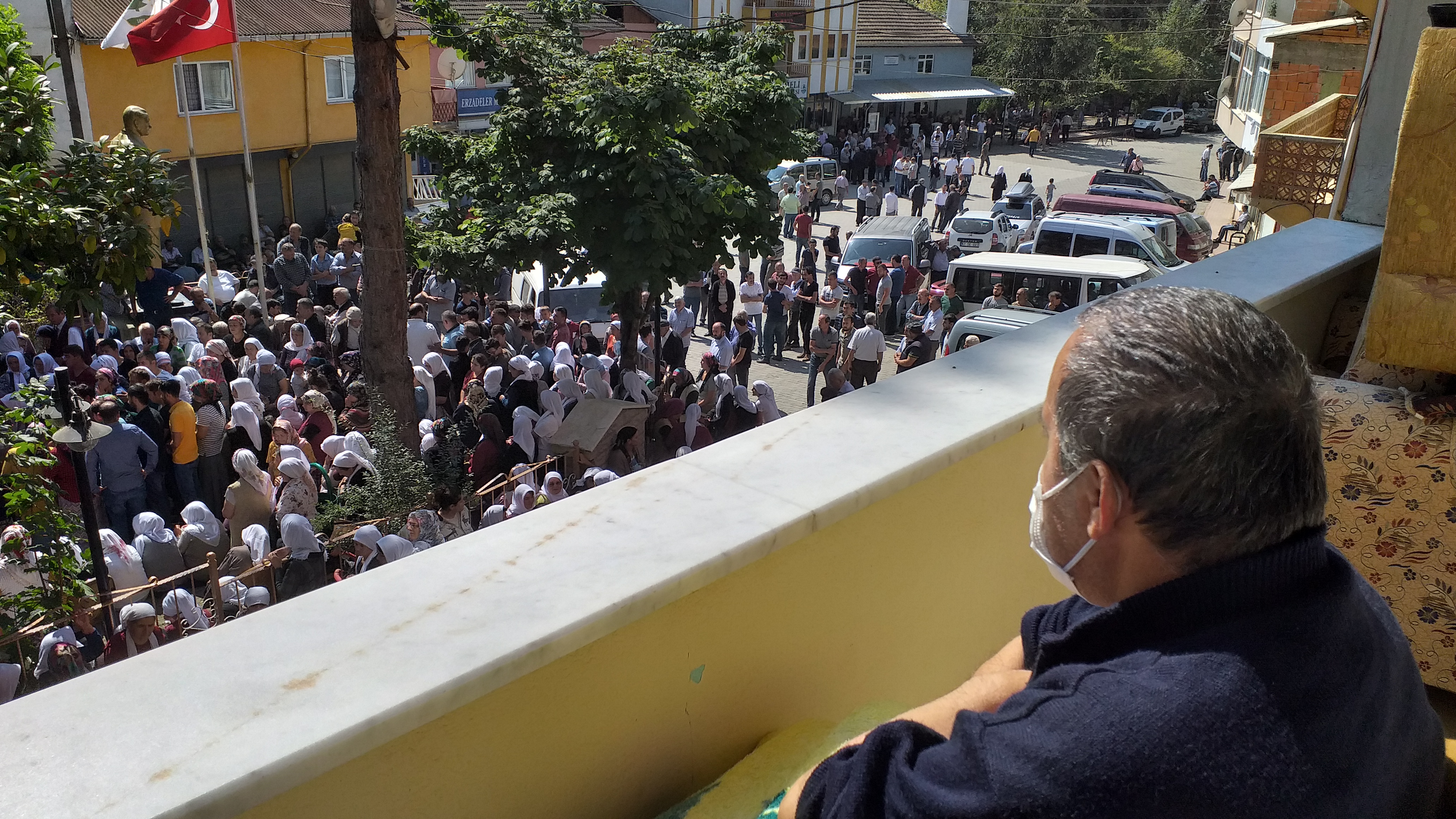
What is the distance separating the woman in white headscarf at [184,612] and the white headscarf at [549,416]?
381 cm

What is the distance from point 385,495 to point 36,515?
3.22 meters

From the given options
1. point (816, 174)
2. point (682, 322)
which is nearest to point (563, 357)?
point (682, 322)

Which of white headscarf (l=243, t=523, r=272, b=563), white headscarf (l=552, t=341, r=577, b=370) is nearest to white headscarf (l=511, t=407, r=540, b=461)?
white headscarf (l=552, t=341, r=577, b=370)

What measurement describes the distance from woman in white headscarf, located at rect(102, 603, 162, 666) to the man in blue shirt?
2.42 metres

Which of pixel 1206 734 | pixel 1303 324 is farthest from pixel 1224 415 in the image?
pixel 1303 324

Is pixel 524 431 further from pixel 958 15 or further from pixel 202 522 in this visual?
pixel 958 15

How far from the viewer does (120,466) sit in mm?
8242

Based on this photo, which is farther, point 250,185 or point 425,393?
point 250,185

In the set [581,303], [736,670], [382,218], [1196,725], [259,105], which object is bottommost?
[581,303]

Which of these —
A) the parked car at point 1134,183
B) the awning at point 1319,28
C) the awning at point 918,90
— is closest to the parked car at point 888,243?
the awning at point 1319,28

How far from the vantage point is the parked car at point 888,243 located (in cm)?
1916

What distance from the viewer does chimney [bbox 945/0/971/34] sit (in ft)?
159

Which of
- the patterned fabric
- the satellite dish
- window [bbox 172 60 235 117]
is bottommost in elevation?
window [bbox 172 60 235 117]

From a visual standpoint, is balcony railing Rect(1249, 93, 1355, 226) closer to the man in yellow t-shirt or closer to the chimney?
the man in yellow t-shirt
